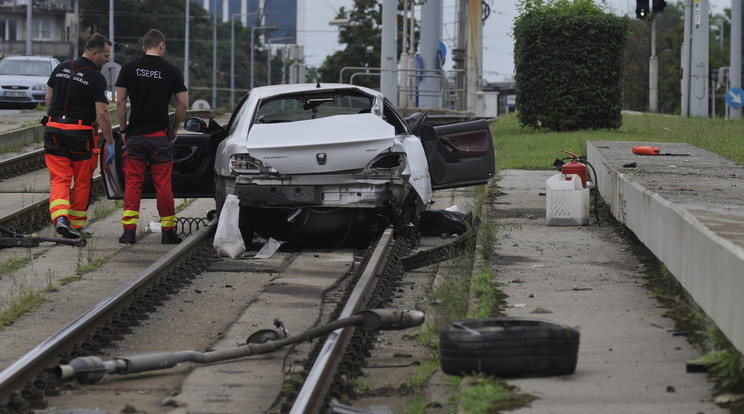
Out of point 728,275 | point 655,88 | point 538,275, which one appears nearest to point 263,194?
point 538,275

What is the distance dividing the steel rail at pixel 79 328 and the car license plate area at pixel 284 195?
74 cm

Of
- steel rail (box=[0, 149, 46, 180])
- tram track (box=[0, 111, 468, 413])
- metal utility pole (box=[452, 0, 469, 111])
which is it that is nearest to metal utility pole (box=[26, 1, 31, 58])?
metal utility pole (box=[452, 0, 469, 111])

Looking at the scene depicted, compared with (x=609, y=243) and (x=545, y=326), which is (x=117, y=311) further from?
(x=609, y=243)

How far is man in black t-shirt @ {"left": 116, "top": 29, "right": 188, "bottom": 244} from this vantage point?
1194 cm

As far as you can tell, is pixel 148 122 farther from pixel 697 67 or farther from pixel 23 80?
pixel 697 67

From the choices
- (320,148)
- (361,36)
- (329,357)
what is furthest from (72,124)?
(361,36)

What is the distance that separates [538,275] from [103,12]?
9931 centimetres

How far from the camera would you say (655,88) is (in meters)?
55.8

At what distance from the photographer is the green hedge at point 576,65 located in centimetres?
2692

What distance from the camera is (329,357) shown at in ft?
21.9

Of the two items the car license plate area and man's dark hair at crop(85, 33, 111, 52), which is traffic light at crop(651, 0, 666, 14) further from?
the car license plate area

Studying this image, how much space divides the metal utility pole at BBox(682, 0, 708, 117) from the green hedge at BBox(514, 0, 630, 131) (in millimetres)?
11327

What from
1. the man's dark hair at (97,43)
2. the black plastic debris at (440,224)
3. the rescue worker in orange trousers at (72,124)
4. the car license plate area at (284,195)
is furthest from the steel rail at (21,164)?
the car license plate area at (284,195)

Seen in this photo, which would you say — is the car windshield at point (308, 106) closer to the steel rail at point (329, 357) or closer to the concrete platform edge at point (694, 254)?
the steel rail at point (329, 357)
